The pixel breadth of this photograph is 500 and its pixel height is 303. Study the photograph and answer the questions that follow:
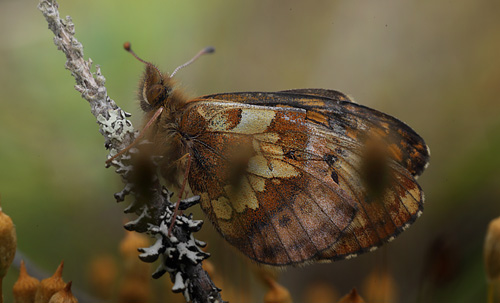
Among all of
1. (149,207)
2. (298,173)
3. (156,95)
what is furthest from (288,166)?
(149,207)

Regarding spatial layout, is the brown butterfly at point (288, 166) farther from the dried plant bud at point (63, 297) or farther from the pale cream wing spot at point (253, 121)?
the dried plant bud at point (63, 297)

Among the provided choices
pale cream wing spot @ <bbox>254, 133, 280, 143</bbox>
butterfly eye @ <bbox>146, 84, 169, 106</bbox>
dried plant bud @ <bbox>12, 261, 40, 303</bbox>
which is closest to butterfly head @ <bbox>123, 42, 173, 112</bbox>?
butterfly eye @ <bbox>146, 84, 169, 106</bbox>

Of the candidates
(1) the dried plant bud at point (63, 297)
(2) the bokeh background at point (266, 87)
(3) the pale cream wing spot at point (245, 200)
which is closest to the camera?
(1) the dried plant bud at point (63, 297)

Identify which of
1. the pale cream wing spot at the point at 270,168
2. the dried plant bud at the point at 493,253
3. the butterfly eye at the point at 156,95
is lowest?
the pale cream wing spot at the point at 270,168

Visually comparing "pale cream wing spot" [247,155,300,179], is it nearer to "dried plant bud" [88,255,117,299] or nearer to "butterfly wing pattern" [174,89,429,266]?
"butterfly wing pattern" [174,89,429,266]

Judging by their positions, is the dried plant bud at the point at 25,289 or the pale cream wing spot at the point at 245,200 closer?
the dried plant bud at the point at 25,289

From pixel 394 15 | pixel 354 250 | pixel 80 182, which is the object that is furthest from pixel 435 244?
pixel 394 15

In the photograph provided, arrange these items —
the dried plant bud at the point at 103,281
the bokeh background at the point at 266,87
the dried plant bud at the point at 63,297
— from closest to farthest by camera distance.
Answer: the dried plant bud at the point at 63,297, the dried plant bud at the point at 103,281, the bokeh background at the point at 266,87

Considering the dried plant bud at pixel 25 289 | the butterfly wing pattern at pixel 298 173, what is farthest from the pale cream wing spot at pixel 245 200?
the dried plant bud at pixel 25 289

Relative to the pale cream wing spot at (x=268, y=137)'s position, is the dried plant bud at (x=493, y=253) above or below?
above
